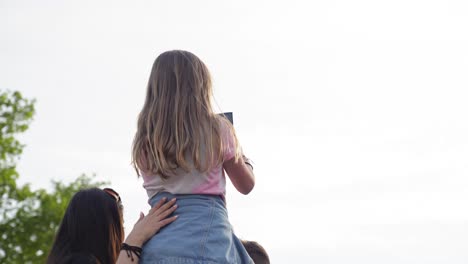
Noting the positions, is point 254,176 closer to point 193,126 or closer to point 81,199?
point 193,126

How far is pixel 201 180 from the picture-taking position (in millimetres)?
5520

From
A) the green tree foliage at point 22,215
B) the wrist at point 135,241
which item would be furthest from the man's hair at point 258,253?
the green tree foliage at point 22,215

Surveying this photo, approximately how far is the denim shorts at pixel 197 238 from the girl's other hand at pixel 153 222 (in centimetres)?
3

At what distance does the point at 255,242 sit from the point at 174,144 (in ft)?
8.27

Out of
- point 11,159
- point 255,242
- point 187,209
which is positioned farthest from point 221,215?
point 11,159

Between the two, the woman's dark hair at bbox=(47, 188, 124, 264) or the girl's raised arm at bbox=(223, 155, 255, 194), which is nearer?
the girl's raised arm at bbox=(223, 155, 255, 194)

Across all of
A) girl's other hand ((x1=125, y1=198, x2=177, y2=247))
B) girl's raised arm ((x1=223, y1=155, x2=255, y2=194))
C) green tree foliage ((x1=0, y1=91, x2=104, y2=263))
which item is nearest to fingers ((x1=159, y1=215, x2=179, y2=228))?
girl's other hand ((x1=125, y1=198, x2=177, y2=247))

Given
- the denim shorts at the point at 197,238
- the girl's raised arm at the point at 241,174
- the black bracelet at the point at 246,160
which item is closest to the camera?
the denim shorts at the point at 197,238

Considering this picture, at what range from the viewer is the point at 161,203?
555 cm

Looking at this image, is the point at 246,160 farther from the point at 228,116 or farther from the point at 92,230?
the point at 92,230

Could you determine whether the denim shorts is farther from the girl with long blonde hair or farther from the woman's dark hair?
the woman's dark hair

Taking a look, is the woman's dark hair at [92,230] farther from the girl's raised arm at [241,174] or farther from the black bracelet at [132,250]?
the girl's raised arm at [241,174]

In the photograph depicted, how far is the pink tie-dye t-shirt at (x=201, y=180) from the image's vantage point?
552cm

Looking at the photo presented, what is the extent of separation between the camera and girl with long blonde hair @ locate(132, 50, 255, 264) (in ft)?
17.7
